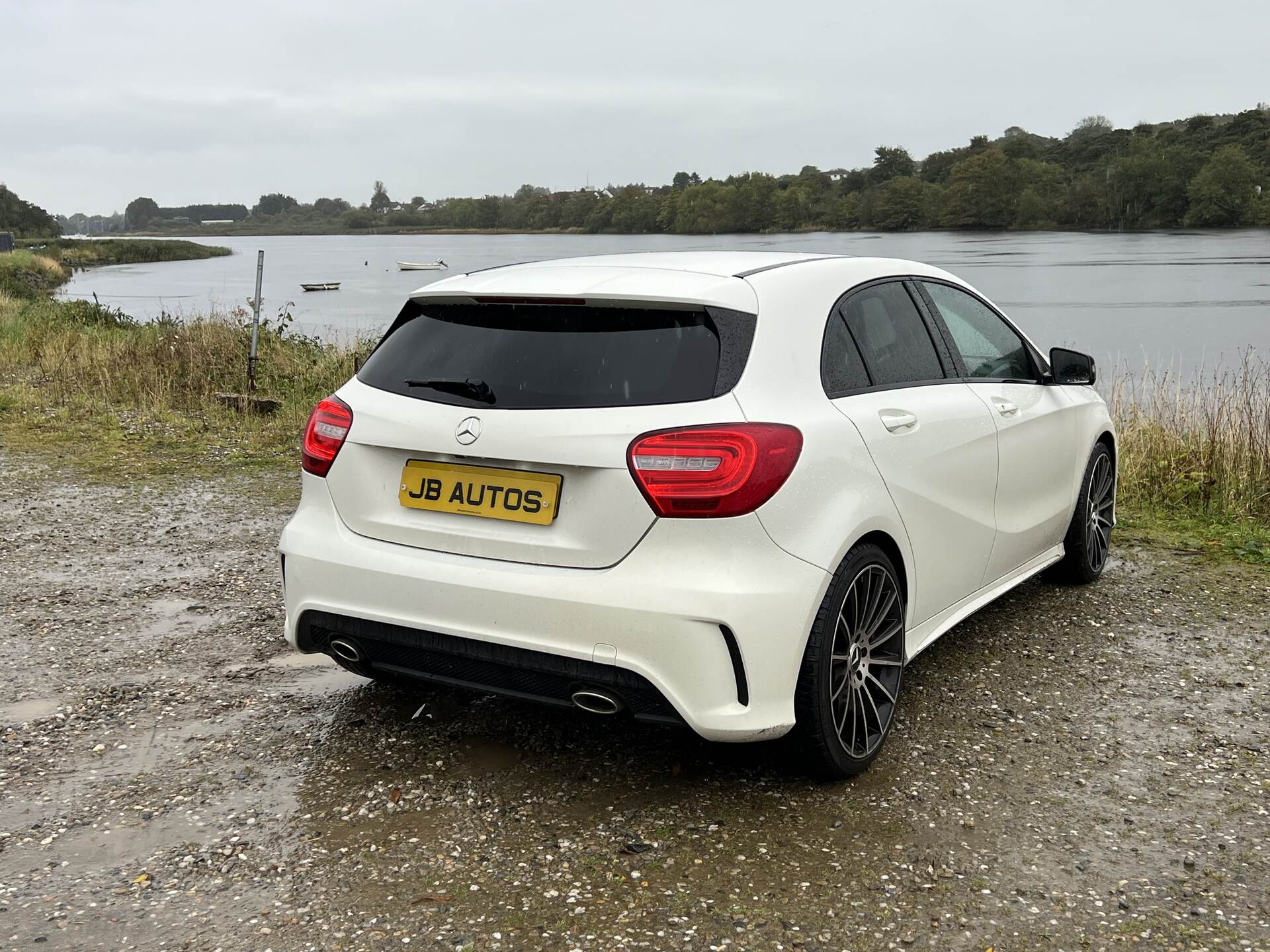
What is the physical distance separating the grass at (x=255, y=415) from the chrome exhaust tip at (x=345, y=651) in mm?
5134

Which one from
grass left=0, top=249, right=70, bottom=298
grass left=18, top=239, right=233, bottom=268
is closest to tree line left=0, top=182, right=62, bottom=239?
grass left=18, top=239, right=233, bottom=268

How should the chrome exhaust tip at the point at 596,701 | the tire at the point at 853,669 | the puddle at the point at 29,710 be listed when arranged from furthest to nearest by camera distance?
the puddle at the point at 29,710 → the tire at the point at 853,669 → the chrome exhaust tip at the point at 596,701

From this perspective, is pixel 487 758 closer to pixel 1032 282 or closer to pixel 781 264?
pixel 781 264

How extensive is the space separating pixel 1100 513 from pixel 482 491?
385cm

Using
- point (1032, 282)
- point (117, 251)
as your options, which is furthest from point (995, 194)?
point (117, 251)

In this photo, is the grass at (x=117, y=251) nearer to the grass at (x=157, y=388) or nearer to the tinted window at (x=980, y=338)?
the grass at (x=157, y=388)

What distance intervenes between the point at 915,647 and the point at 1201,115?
100038mm

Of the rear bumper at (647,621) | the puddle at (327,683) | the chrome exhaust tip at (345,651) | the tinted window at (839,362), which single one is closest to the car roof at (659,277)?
the tinted window at (839,362)

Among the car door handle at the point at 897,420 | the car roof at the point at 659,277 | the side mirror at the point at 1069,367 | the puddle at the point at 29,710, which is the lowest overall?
the puddle at the point at 29,710

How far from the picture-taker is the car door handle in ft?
11.9

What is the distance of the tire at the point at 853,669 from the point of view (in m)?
3.27

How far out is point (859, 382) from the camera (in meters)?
3.64

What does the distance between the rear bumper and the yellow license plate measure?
0.45ft

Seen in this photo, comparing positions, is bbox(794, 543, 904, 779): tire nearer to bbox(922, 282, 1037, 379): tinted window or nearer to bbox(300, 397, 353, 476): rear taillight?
bbox(922, 282, 1037, 379): tinted window
